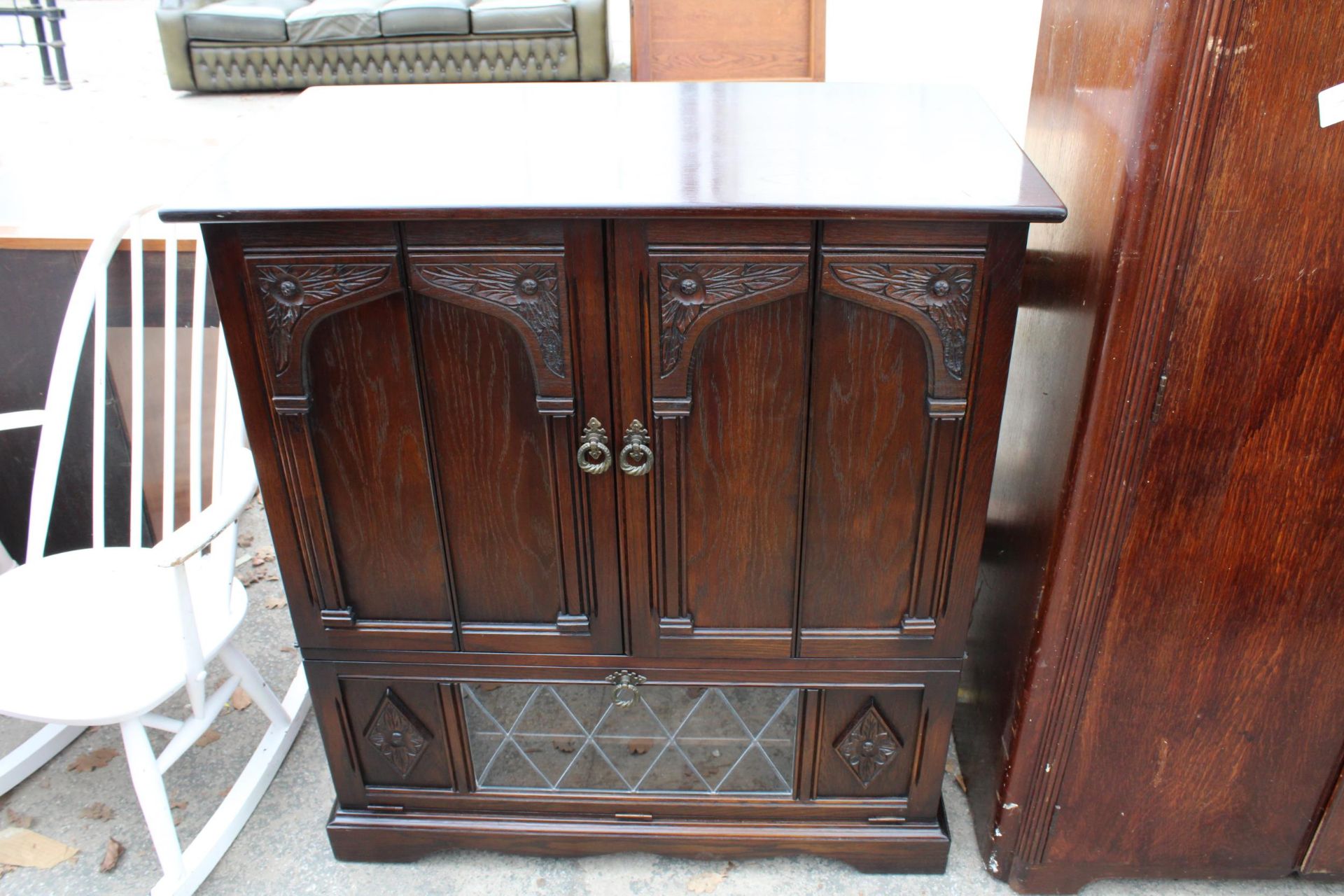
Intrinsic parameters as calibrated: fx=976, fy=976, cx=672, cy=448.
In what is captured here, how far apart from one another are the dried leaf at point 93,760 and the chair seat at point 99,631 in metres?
0.47

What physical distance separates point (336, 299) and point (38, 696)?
95 cm


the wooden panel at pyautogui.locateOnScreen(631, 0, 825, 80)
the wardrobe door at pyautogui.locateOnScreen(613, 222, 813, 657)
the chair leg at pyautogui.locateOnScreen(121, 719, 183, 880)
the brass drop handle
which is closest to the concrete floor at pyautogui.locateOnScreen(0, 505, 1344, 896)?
the chair leg at pyautogui.locateOnScreen(121, 719, 183, 880)

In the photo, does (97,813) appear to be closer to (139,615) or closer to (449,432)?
(139,615)

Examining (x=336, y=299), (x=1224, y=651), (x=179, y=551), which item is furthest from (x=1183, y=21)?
(x=179, y=551)

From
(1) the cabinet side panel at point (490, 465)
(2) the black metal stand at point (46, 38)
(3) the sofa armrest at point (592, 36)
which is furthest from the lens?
(2) the black metal stand at point (46, 38)

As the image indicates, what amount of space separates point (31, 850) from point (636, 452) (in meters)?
1.58

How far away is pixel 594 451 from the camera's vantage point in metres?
1.49

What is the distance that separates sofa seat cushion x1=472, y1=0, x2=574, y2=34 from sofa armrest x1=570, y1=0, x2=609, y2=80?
6 cm

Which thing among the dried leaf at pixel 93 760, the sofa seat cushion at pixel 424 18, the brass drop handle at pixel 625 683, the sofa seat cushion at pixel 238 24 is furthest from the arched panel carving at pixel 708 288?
the sofa seat cushion at pixel 238 24

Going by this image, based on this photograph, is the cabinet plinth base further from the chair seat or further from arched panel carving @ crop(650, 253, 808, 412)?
arched panel carving @ crop(650, 253, 808, 412)

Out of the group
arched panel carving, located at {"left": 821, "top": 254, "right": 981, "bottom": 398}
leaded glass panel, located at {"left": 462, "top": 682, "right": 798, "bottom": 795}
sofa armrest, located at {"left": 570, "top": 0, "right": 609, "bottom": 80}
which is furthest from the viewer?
sofa armrest, located at {"left": 570, "top": 0, "right": 609, "bottom": 80}

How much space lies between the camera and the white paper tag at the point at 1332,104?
1.19m

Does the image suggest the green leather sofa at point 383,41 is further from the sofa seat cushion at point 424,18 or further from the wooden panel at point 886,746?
the wooden panel at point 886,746

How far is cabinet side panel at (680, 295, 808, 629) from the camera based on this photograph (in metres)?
1.41
